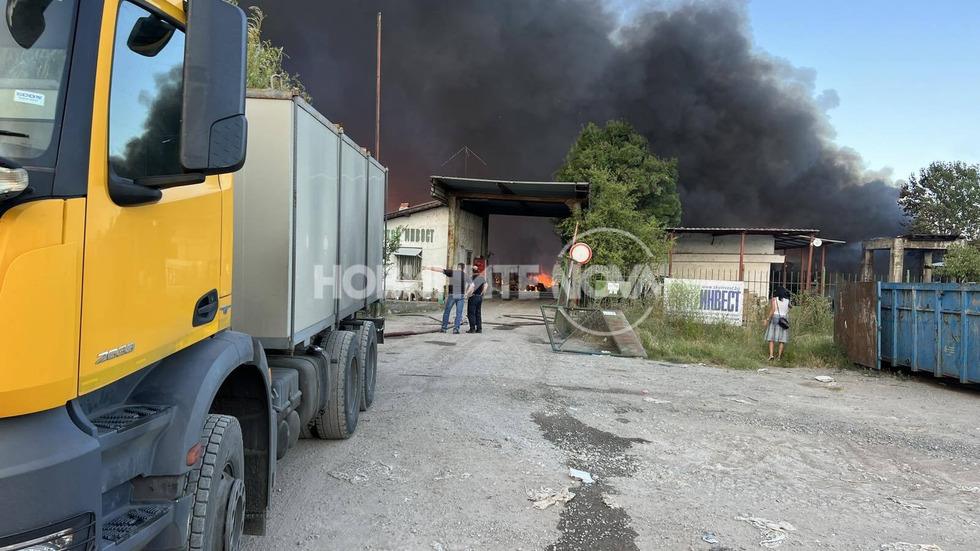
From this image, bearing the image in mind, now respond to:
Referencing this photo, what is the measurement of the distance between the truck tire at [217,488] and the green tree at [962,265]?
2233cm

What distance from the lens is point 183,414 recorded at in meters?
2.20

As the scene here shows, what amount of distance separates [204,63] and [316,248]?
2.61 metres

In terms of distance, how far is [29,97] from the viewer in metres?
1.74

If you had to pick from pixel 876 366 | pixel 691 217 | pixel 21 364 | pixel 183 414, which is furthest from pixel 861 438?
pixel 691 217

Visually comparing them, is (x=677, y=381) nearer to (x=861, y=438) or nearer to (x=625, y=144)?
(x=861, y=438)

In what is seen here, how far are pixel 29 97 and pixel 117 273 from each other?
587 mm

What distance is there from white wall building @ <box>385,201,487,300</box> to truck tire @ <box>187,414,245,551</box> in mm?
23123

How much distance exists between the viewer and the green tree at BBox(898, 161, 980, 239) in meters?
37.0

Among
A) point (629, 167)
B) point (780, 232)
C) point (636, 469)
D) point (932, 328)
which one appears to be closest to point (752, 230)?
point (780, 232)

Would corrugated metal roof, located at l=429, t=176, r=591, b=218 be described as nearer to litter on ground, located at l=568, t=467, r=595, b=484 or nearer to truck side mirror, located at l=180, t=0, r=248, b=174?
litter on ground, located at l=568, t=467, r=595, b=484

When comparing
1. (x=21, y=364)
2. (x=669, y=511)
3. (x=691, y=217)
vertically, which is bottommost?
(x=669, y=511)

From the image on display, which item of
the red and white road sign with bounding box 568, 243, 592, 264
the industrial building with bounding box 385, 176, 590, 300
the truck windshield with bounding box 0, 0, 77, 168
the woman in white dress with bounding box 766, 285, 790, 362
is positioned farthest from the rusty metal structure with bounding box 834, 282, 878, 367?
the industrial building with bounding box 385, 176, 590, 300

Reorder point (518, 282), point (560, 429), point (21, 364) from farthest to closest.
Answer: point (518, 282)
point (560, 429)
point (21, 364)

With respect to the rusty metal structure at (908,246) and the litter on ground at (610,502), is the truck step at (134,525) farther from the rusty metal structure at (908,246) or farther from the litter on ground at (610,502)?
the rusty metal structure at (908,246)
